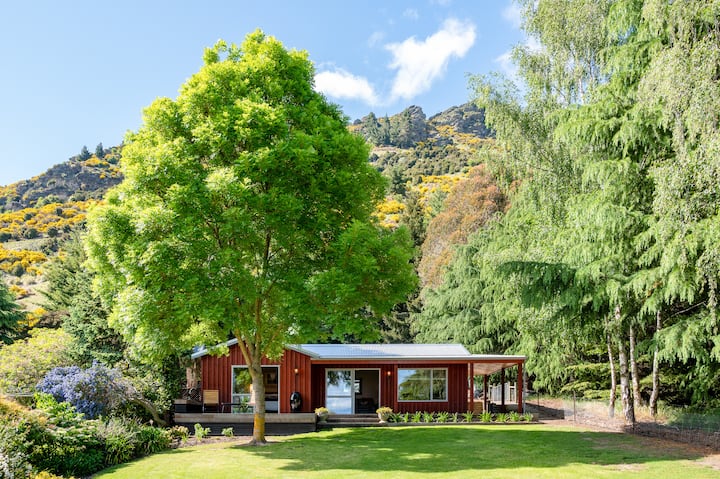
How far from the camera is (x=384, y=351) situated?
23312 mm

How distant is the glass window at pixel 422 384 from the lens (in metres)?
23.1

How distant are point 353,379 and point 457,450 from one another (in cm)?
894

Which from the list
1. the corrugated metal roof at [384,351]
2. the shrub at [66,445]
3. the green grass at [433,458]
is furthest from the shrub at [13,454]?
the corrugated metal roof at [384,351]

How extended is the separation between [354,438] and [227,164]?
9.06 m

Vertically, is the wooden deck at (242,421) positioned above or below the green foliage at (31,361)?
below

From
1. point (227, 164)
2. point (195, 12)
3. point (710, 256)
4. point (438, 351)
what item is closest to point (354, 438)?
point (438, 351)

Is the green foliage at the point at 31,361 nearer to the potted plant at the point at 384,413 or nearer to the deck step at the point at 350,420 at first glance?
the deck step at the point at 350,420

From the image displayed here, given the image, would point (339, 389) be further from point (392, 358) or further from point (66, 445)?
point (66, 445)

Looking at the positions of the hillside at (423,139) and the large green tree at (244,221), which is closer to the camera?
the large green tree at (244,221)

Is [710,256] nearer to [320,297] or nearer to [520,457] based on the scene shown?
[520,457]

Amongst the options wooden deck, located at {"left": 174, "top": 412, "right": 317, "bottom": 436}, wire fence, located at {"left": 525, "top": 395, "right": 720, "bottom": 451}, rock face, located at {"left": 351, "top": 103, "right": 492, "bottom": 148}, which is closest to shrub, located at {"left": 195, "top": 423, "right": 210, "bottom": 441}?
wooden deck, located at {"left": 174, "top": 412, "right": 317, "bottom": 436}

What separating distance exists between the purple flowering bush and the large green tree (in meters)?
2.59

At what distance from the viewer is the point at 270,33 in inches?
639

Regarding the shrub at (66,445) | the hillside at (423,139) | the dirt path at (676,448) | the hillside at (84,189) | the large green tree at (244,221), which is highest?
the hillside at (423,139)
